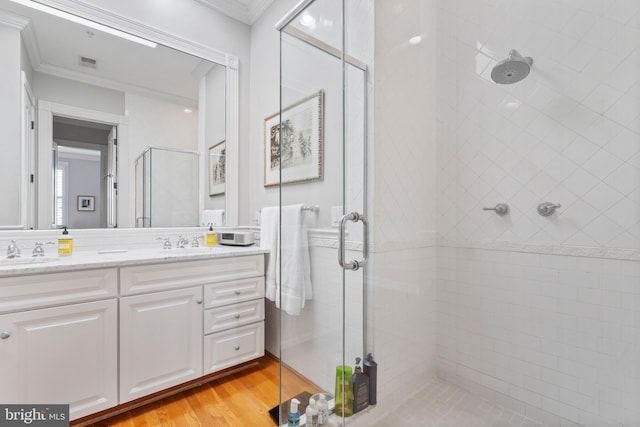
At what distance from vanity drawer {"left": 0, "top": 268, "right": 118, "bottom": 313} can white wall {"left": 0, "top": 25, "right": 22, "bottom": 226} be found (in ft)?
1.94

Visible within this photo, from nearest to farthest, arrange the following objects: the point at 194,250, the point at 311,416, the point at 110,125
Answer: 1. the point at 311,416
2. the point at 110,125
3. the point at 194,250

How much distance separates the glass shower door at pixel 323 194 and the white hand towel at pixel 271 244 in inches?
21.4

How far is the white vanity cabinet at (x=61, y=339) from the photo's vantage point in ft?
4.09

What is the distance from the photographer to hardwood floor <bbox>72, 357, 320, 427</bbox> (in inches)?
58.0

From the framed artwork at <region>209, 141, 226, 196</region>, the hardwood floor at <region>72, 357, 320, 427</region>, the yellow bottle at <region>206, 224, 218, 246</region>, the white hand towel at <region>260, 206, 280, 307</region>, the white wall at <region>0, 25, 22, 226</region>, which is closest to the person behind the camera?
the hardwood floor at <region>72, 357, 320, 427</region>

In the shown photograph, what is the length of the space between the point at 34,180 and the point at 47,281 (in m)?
0.75

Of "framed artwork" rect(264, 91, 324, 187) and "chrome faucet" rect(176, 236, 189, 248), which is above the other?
"framed artwork" rect(264, 91, 324, 187)

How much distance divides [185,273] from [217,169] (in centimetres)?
97

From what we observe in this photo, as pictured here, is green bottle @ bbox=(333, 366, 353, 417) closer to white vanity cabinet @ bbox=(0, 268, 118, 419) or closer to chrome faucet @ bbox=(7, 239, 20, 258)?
white vanity cabinet @ bbox=(0, 268, 118, 419)

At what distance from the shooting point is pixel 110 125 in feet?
6.40

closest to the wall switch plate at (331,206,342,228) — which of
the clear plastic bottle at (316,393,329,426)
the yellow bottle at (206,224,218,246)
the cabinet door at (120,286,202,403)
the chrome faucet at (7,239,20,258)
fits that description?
the clear plastic bottle at (316,393,329,426)

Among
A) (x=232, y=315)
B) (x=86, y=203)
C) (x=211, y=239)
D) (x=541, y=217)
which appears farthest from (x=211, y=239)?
(x=541, y=217)

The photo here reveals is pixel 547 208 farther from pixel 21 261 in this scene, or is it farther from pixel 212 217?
pixel 21 261
